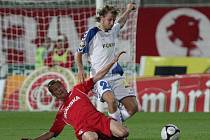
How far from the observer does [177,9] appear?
2241cm

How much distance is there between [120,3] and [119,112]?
530cm

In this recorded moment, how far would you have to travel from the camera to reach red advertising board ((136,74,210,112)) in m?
16.3

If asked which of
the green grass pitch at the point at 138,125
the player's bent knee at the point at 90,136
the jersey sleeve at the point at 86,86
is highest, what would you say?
the jersey sleeve at the point at 86,86

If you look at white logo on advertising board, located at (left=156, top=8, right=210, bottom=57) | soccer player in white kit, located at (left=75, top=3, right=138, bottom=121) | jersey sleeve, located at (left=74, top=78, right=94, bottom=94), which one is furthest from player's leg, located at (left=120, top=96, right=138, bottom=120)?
white logo on advertising board, located at (left=156, top=8, right=210, bottom=57)

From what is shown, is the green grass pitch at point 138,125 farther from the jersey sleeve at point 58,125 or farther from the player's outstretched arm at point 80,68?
the jersey sleeve at point 58,125

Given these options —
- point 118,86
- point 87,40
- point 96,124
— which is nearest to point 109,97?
point 118,86

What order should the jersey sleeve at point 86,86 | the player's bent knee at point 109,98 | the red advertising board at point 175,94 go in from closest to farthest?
the jersey sleeve at point 86,86 < the player's bent knee at point 109,98 < the red advertising board at point 175,94

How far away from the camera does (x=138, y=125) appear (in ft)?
42.7

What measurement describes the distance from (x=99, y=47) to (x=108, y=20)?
1.40ft

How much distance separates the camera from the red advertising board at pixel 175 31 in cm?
2217

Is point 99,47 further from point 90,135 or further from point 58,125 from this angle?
point 90,135

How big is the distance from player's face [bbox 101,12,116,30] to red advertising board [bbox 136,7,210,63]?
1213cm

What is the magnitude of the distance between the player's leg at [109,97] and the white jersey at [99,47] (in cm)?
34

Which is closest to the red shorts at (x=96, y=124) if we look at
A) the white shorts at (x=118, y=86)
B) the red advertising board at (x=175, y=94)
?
the white shorts at (x=118, y=86)
